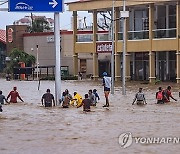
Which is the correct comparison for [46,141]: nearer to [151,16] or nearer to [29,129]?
[29,129]

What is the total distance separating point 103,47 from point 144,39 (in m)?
7.06

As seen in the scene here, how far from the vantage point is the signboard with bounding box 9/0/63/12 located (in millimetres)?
30641

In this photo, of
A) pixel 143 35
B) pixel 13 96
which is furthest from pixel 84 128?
pixel 143 35

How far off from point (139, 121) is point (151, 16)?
118ft

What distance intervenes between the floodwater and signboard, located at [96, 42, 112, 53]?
33714mm

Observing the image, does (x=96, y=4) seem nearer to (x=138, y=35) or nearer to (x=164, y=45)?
(x=138, y=35)

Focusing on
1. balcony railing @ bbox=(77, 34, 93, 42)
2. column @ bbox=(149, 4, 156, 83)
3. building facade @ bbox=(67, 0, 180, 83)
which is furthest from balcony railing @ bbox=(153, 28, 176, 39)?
balcony railing @ bbox=(77, 34, 93, 42)

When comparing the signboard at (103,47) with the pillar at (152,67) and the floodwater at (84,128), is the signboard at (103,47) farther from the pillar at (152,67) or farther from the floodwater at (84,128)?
the floodwater at (84,128)

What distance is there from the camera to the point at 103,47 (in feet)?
213

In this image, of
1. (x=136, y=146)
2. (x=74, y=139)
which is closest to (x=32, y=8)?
(x=74, y=139)

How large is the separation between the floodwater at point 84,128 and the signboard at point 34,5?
4.95m

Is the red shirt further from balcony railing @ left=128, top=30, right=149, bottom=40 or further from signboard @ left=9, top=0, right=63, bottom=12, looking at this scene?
balcony railing @ left=128, top=30, right=149, bottom=40

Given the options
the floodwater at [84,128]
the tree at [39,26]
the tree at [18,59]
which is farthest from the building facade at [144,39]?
the tree at [39,26]

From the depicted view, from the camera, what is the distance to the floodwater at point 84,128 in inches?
599
